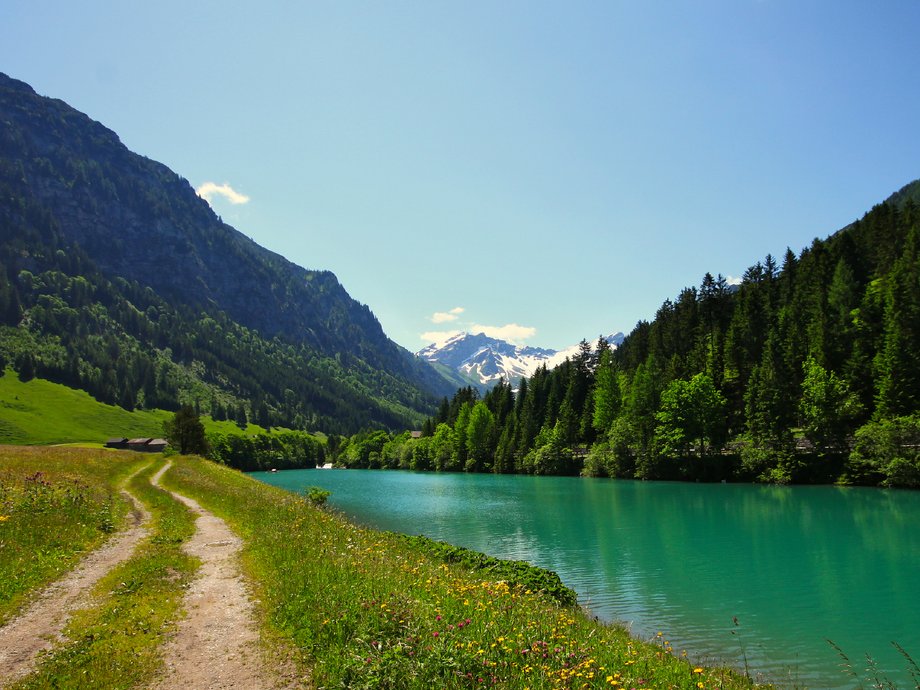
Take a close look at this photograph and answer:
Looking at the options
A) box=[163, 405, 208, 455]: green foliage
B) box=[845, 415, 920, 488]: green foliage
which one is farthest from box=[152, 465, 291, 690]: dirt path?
box=[163, 405, 208, 455]: green foliage

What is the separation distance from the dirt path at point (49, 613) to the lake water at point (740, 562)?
59.6ft

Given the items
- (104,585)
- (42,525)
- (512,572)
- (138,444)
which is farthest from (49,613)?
(138,444)

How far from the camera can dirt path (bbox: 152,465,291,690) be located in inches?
388

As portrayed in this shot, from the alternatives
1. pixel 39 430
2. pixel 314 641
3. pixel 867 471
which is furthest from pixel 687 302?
pixel 39 430

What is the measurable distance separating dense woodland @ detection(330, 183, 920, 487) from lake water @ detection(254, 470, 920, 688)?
14.5 m

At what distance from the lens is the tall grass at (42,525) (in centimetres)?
1589

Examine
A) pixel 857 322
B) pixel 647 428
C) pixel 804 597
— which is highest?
pixel 857 322

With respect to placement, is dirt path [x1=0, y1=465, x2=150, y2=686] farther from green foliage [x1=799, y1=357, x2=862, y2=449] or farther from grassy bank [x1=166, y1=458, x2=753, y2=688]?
green foliage [x1=799, y1=357, x2=862, y2=449]

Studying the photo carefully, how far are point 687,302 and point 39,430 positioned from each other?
224803 millimetres

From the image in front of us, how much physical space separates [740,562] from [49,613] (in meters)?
33.7

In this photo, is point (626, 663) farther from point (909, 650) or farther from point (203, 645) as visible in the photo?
point (909, 650)

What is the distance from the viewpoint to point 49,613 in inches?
525

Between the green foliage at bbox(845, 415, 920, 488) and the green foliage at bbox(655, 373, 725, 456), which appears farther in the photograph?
the green foliage at bbox(655, 373, 725, 456)

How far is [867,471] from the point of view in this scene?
7088 cm
